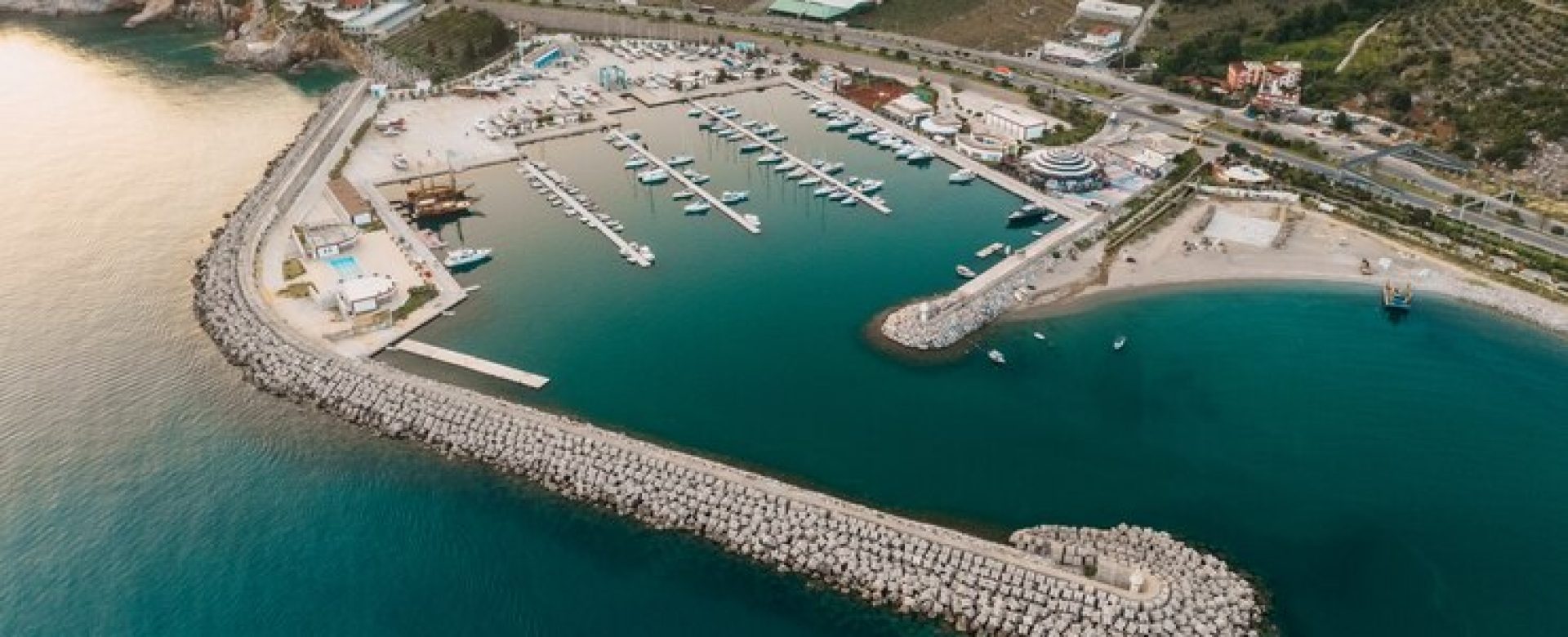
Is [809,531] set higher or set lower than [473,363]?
higher

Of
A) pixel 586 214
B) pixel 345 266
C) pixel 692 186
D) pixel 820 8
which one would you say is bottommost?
pixel 586 214

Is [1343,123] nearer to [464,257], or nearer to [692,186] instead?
[692,186]

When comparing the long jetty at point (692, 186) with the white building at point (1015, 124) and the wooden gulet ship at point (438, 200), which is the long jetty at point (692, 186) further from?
the white building at point (1015, 124)

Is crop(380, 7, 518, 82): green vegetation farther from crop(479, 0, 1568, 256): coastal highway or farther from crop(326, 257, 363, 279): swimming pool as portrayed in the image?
crop(326, 257, 363, 279): swimming pool

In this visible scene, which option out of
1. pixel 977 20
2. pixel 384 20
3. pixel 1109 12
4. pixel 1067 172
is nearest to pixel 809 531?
pixel 1067 172

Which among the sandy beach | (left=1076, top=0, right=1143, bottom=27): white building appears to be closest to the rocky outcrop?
(left=1076, top=0, right=1143, bottom=27): white building

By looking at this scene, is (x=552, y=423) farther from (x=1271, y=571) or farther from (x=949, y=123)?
(x=949, y=123)
